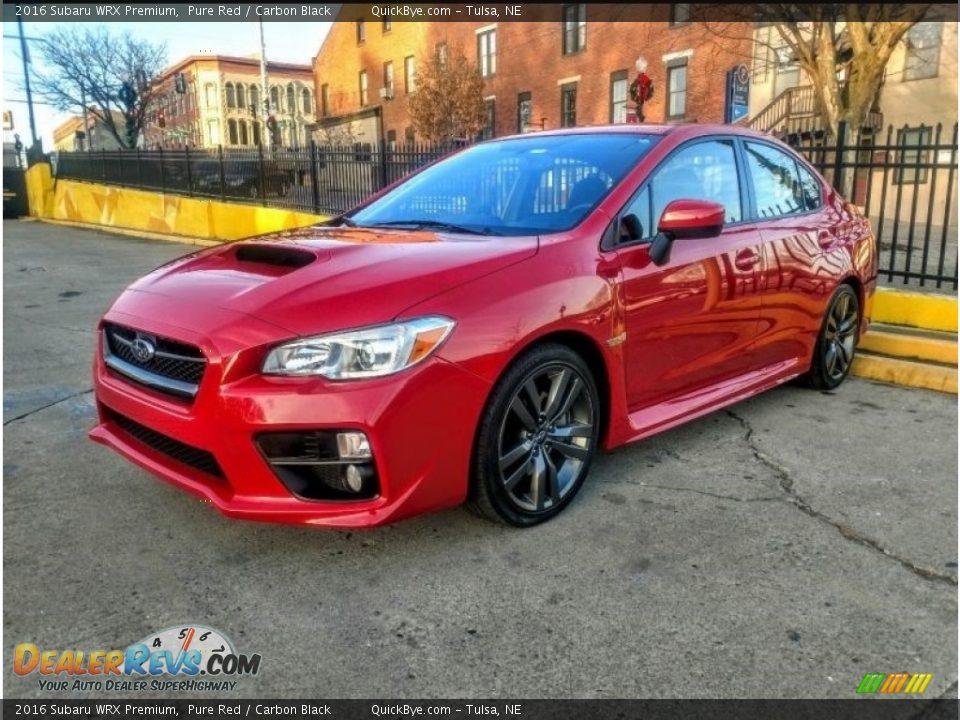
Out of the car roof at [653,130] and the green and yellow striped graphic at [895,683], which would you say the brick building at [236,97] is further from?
the green and yellow striped graphic at [895,683]

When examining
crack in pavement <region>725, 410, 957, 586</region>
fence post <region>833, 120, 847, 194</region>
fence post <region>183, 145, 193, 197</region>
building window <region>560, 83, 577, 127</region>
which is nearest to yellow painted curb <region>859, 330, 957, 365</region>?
fence post <region>833, 120, 847, 194</region>

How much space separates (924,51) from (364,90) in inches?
1175

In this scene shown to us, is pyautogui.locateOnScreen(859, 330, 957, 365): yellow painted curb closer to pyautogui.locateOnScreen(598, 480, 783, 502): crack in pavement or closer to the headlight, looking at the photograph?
pyautogui.locateOnScreen(598, 480, 783, 502): crack in pavement

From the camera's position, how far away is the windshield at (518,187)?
345 cm

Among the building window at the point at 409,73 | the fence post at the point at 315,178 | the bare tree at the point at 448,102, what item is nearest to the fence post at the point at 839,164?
the fence post at the point at 315,178

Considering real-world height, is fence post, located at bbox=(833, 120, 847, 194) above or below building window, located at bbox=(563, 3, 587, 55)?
below

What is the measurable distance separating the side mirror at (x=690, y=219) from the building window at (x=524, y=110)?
93.1 ft

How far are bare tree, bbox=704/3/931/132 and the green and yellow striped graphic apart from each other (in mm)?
11646

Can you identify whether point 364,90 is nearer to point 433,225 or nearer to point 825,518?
point 433,225

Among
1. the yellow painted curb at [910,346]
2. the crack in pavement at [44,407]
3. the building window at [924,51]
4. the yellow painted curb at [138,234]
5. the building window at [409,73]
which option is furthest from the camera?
the building window at [409,73]

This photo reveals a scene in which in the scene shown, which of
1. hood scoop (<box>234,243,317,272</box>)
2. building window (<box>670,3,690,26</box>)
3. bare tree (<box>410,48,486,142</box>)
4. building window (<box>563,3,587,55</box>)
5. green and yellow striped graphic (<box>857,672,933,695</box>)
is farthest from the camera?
bare tree (<box>410,48,486,142</box>)

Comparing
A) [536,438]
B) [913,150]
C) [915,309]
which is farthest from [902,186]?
[536,438]

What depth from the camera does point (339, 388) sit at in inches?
99.2

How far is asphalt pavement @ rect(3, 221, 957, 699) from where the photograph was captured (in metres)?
2.30
